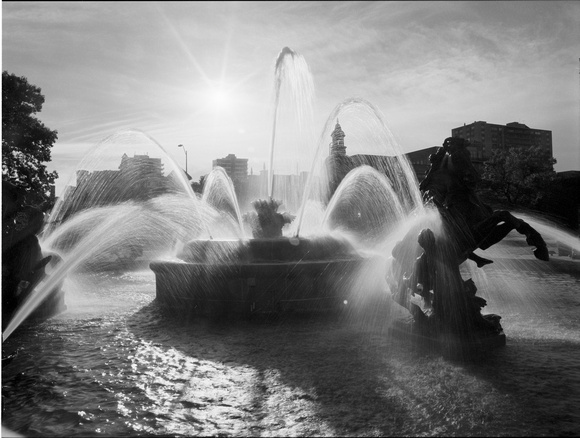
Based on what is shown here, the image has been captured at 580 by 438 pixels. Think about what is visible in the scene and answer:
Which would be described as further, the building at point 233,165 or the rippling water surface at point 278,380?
the building at point 233,165

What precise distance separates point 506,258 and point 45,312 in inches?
786

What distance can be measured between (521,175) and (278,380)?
47.5 m

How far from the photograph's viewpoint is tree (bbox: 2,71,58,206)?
23250mm

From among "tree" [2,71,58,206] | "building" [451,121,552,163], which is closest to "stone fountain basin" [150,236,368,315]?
"tree" [2,71,58,206]

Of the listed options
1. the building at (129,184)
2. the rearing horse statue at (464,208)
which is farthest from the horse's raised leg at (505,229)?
the building at (129,184)

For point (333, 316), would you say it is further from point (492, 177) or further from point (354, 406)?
point (492, 177)

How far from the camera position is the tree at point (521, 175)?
4516 centimetres

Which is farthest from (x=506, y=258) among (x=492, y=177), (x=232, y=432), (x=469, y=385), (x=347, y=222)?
(x=492, y=177)

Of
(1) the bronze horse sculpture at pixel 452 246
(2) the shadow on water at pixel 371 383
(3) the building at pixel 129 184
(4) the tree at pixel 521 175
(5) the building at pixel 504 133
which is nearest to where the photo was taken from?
(2) the shadow on water at pixel 371 383

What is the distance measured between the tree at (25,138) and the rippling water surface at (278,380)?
18078mm

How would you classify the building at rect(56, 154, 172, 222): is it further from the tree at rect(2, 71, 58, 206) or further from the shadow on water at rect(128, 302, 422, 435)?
the shadow on water at rect(128, 302, 422, 435)

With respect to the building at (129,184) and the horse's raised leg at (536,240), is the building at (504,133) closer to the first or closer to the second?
the building at (129,184)

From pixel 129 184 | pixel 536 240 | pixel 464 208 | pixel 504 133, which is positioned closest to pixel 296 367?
pixel 464 208

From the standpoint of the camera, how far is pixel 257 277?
8602mm
